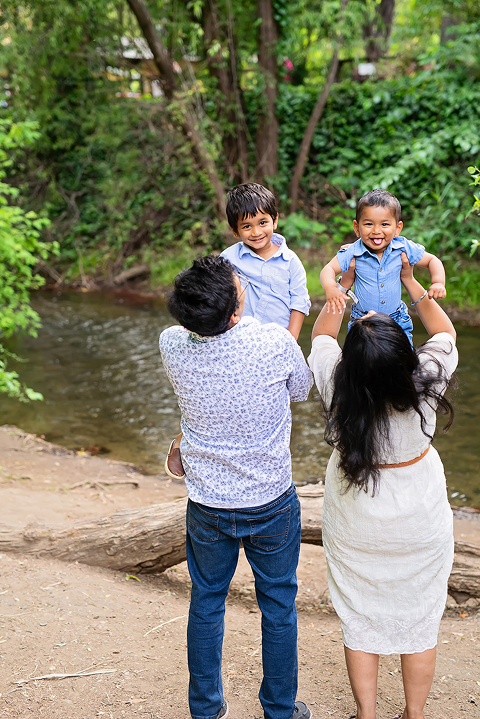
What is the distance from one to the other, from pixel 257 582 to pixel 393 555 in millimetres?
422

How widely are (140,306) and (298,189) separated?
11.1 ft

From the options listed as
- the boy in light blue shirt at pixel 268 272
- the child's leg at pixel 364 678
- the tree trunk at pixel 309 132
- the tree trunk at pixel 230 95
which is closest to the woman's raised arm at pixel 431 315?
the boy in light blue shirt at pixel 268 272

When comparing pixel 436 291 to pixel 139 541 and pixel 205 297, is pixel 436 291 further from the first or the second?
pixel 139 541

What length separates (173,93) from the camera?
943cm

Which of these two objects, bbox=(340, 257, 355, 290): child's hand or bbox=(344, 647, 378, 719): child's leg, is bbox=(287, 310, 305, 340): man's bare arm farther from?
bbox=(344, 647, 378, 719): child's leg

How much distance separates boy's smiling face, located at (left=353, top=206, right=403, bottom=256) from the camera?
7.15 feet

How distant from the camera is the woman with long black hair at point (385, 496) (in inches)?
68.4

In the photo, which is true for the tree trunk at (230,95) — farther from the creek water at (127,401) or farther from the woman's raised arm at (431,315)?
the woman's raised arm at (431,315)

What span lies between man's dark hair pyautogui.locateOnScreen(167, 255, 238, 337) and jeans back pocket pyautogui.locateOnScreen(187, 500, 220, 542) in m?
0.55

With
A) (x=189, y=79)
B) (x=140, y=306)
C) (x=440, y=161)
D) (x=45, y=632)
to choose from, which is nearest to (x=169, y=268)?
(x=140, y=306)

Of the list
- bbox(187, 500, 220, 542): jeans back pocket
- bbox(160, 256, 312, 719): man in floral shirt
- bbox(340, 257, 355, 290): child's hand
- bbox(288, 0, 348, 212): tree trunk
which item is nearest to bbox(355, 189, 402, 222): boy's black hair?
bbox(340, 257, 355, 290): child's hand

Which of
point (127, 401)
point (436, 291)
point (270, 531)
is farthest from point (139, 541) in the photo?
point (127, 401)

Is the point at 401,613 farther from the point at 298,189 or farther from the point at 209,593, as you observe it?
the point at 298,189

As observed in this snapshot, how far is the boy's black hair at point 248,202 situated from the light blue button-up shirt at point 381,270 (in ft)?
1.03
